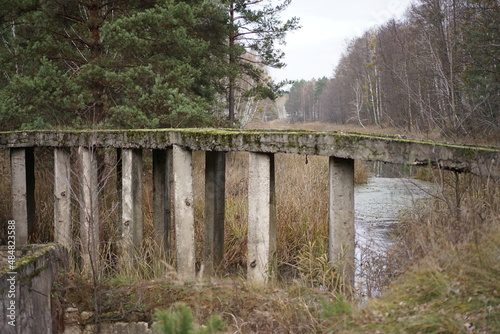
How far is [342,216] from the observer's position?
12.7ft

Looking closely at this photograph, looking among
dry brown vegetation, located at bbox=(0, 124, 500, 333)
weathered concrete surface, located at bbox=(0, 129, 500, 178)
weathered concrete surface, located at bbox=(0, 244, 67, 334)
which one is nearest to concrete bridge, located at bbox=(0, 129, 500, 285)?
weathered concrete surface, located at bbox=(0, 129, 500, 178)

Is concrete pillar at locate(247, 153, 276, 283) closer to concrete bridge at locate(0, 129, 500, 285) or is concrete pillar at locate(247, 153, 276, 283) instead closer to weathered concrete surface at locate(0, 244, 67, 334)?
concrete bridge at locate(0, 129, 500, 285)

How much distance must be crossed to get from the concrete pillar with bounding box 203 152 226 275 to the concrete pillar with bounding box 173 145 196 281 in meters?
0.58

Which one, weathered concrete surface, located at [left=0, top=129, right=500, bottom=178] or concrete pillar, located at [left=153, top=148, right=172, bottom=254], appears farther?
concrete pillar, located at [left=153, top=148, right=172, bottom=254]

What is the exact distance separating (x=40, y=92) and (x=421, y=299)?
7026 millimetres

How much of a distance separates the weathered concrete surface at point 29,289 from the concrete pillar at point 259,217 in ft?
5.80

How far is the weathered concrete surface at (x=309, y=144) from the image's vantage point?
10.4 feet

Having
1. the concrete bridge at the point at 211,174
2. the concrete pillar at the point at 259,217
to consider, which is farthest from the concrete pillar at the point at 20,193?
the concrete pillar at the point at 259,217

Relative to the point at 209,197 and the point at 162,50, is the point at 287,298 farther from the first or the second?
the point at 162,50

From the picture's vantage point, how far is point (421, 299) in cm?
263

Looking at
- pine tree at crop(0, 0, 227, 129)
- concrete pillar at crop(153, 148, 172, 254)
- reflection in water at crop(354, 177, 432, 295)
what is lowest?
reflection in water at crop(354, 177, 432, 295)

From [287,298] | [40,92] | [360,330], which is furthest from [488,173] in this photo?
[40,92]

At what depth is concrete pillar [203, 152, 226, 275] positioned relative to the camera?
536cm

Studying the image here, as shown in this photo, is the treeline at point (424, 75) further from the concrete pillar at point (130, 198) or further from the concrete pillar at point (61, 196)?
the concrete pillar at point (61, 196)
